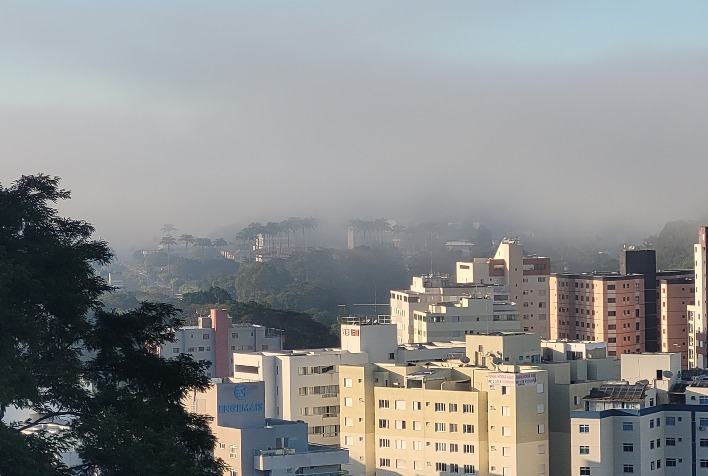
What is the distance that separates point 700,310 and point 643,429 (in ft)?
73.1

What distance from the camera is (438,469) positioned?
103 ft

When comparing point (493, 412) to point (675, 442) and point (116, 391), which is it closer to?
point (675, 442)

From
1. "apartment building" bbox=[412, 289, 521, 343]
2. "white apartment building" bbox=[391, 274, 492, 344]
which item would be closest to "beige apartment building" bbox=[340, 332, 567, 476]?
"apartment building" bbox=[412, 289, 521, 343]

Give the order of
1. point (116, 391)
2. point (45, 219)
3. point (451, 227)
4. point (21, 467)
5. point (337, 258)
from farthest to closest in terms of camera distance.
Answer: point (451, 227) < point (337, 258) < point (45, 219) < point (116, 391) < point (21, 467)

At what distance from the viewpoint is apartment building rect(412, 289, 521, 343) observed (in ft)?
161

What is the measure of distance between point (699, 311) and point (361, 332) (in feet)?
57.7

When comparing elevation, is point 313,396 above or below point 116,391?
below

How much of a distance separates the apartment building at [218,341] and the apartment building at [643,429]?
19.6m

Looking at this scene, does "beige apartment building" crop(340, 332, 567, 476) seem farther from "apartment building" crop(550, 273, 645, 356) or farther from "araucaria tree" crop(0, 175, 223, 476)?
"apartment building" crop(550, 273, 645, 356)

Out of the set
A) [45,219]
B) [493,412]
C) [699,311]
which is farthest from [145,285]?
[45,219]

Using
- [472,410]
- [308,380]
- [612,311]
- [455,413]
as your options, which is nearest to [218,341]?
[612,311]

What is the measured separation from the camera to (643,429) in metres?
29.4

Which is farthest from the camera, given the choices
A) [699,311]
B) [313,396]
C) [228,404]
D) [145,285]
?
[145,285]

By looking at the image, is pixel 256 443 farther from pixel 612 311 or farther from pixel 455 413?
pixel 612 311
